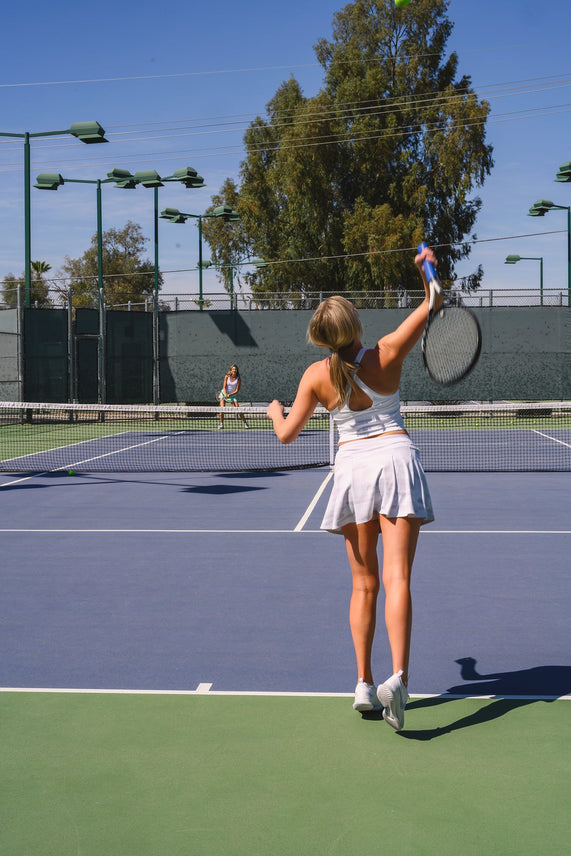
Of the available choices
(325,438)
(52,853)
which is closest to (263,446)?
(325,438)

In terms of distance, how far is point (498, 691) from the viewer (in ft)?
12.6

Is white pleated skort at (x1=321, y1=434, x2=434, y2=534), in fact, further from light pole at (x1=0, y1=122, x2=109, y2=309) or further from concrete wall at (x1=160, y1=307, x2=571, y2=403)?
concrete wall at (x1=160, y1=307, x2=571, y2=403)

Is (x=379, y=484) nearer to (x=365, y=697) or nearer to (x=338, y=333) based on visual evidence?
(x=338, y=333)

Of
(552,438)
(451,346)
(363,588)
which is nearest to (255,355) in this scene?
(552,438)

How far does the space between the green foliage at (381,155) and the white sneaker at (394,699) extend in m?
30.2

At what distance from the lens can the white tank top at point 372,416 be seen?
340cm

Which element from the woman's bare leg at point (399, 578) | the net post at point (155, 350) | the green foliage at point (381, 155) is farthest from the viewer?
the green foliage at point (381, 155)

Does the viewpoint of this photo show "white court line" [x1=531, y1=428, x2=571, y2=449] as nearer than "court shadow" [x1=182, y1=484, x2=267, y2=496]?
No

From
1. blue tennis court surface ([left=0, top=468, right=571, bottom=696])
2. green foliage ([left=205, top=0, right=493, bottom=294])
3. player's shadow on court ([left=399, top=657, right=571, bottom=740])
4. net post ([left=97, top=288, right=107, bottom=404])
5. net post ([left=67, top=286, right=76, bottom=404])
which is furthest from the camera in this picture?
green foliage ([left=205, top=0, right=493, bottom=294])

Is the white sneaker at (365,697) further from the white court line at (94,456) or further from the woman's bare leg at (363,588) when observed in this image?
the white court line at (94,456)

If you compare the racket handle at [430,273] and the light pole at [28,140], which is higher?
the light pole at [28,140]

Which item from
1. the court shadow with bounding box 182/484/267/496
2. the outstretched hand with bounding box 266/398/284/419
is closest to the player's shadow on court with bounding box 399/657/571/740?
the outstretched hand with bounding box 266/398/284/419

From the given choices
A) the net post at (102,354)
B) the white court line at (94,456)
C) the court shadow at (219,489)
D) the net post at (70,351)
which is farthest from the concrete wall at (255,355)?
the court shadow at (219,489)

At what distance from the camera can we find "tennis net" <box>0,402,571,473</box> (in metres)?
13.0
